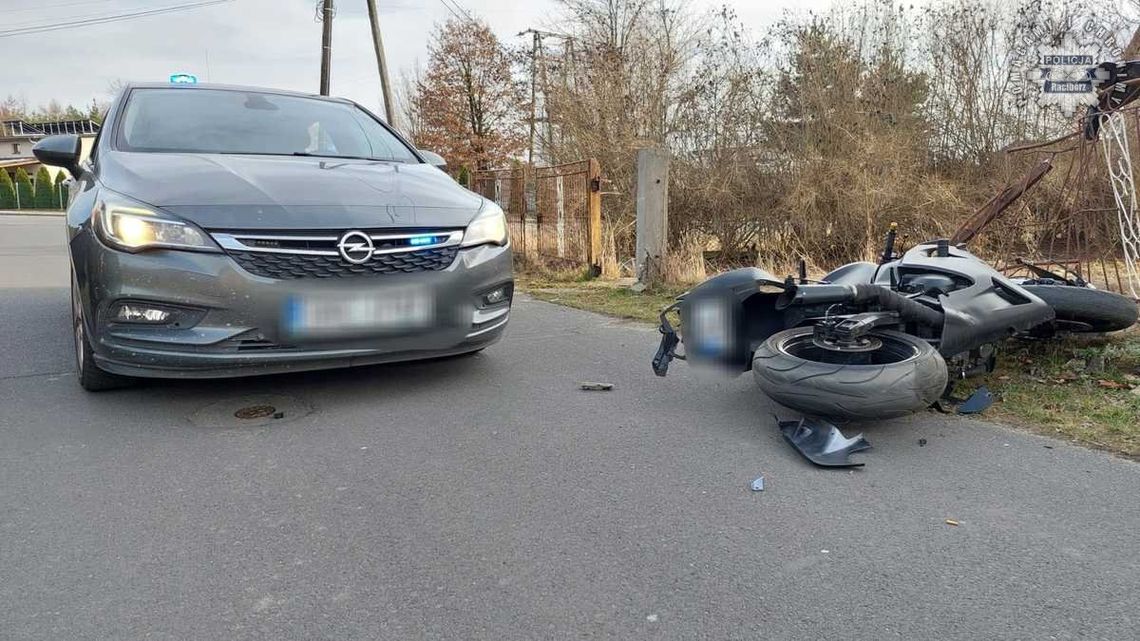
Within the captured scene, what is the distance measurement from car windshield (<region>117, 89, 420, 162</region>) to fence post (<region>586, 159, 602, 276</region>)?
478 cm

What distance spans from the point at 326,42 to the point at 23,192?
4081 cm

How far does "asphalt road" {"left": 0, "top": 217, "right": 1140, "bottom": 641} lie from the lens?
2111 mm

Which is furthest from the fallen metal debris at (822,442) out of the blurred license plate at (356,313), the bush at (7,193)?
the bush at (7,193)

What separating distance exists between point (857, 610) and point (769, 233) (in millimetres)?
9800

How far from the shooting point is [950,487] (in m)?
2.96

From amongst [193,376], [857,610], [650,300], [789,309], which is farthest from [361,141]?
[857,610]

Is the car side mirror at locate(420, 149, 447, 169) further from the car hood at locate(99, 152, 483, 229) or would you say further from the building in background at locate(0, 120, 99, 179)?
the building in background at locate(0, 120, 99, 179)

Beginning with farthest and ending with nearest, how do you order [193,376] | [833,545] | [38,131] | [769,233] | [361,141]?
[38,131]
[769,233]
[361,141]
[193,376]
[833,545]

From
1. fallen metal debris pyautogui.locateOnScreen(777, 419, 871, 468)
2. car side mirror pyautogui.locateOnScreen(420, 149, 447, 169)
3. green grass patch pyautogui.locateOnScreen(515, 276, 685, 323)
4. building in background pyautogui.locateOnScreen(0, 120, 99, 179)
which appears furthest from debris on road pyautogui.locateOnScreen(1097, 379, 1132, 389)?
building in background pyautogui.locateOnScreen(0, 120, 99, 179)

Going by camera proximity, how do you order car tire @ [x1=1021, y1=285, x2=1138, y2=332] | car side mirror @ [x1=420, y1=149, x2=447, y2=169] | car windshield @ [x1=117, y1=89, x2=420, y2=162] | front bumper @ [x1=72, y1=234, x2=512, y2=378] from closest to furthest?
front bumper @ [x1=72, y1=234, x2=512, y2=378] < car tire @ [x1=1021, y1=285, x2=1138, y2=332] < car windshield @ [x1=117, y1=89, x2=420, y2=162] < car side mirror @ [x1=420, y1=149, x2=447, y2=169]

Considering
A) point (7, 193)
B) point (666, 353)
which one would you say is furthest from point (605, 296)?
point (7, 193)

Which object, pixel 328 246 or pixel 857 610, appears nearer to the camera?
pixel 857 610

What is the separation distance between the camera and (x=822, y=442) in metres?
3.33

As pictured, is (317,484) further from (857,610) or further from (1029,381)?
(1029,381)
